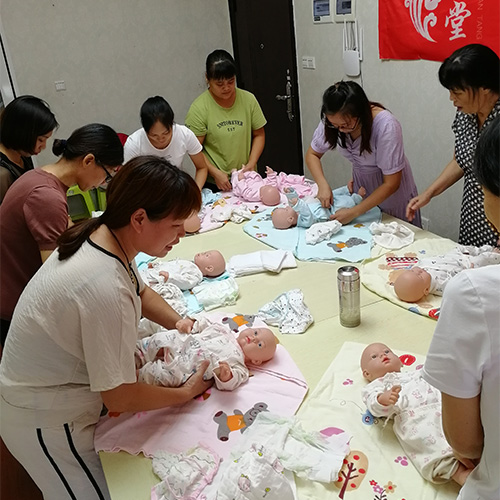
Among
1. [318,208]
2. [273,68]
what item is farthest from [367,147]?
[273,68]

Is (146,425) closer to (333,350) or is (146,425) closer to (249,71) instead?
(333,350)

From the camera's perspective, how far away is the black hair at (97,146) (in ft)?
6.25

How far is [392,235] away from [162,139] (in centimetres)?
140

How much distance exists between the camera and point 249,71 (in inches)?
188

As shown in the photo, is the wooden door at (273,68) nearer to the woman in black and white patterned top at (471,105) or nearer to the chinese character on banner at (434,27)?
the chinese character on banner at (434,27)

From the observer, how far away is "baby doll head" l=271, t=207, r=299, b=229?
8.69 ft

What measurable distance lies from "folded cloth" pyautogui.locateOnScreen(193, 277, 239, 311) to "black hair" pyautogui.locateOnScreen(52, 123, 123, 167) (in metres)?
0.62

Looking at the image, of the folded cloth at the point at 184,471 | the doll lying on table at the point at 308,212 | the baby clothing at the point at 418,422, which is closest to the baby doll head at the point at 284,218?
the doll lying on table at the point at 308,212

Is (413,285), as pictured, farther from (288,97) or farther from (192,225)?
(288,97)

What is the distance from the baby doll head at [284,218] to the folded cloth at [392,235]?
1.37ft

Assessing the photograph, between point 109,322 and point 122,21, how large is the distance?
4051 mm

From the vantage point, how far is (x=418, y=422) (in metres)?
1.23

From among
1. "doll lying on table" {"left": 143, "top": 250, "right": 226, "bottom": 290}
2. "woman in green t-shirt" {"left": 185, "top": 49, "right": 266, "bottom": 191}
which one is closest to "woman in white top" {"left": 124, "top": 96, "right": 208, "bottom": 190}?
"woman in green t-shirt" {"left": 185, "top": 49, "right": 266, "bottom": 191}

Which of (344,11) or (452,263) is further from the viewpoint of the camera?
(344,11)
